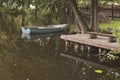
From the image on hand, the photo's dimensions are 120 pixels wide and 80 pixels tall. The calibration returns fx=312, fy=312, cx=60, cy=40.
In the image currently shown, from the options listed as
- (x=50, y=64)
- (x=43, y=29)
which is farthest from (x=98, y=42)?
(x=43, y=29)

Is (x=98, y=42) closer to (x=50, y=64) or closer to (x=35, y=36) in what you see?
(x=50, y=64)

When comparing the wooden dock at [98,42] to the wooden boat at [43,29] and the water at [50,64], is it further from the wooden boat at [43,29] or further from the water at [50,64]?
the wooden boat at [43,29]

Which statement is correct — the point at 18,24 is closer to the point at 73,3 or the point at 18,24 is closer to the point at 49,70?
the point at 73,3

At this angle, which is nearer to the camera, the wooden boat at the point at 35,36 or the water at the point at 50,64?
the water at the point at 50,64

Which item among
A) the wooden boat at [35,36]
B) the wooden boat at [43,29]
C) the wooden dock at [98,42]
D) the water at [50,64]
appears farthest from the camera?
the wooden boat at [43,29]

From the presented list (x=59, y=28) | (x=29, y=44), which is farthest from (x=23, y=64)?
(x=59, y=28)

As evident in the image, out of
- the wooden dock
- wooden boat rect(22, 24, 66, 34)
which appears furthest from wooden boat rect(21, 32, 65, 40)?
the wooden dock

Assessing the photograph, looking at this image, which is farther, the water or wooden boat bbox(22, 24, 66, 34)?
wooden boat bbox(22, 24, 66, 34)

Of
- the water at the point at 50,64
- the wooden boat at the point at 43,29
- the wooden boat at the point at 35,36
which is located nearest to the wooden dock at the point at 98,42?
the water at the point at 50,64

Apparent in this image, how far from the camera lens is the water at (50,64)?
16078 mm

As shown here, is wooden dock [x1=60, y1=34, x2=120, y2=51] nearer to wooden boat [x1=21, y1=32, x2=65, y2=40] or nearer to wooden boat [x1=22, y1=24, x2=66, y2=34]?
wooden boat [x1=21, y1=32, x2=65, y2=40]

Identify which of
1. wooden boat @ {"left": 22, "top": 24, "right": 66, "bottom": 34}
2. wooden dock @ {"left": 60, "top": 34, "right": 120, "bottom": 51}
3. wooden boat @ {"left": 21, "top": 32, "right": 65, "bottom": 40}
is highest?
wooden dock @ {"left": 60, "top": 34, "right": 120, "bottom": 51}

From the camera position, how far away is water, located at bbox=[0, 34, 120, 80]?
16.1m

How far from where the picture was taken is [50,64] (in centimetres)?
1873
